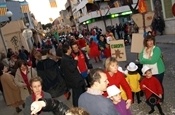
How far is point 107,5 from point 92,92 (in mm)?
51908

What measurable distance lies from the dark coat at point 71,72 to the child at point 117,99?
103 inches

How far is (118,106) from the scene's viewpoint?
13.8ft

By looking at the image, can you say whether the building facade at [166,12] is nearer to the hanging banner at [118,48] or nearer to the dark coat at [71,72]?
the hanging banner at [118,48]

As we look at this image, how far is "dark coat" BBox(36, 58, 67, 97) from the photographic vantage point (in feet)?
23.1

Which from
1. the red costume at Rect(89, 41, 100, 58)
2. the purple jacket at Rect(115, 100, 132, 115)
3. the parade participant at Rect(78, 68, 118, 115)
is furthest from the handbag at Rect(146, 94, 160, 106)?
the red costume at Rect(89, 41, 100, 58)

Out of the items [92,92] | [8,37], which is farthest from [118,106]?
[8,37]

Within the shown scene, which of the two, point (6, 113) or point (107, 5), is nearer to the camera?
point (6, 113)

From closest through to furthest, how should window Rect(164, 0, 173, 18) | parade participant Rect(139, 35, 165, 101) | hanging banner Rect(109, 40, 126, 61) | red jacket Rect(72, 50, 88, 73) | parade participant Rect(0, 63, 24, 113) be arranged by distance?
parade participant Rect(139, 35, 165, 101) < red jacket Rect(72, 50, 88, 73) < parade participant Rect(0, 63, 24, 113) < hanging banner Rect(109, 40, 126, 61) < window Rect(164, 0, 173, 18)

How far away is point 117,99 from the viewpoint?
4.14 meters

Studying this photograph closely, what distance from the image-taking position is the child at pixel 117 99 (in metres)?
4.04

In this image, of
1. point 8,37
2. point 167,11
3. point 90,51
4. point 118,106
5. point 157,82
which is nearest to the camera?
point 118,106

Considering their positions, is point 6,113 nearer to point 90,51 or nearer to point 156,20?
point 90,51

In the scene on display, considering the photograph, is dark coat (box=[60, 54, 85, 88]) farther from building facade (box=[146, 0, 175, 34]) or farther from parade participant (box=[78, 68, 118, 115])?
building facade (box=[146, 0, 175, 34])

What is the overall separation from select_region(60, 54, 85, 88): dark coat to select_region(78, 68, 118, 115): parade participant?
312 centimetres
